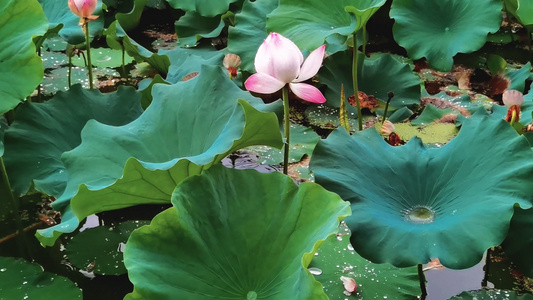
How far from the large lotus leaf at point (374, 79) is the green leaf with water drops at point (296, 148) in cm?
31

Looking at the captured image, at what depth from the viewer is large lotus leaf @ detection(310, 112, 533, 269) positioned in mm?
1418

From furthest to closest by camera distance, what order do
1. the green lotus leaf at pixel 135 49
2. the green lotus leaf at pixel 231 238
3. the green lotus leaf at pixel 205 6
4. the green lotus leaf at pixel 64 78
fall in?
1. the green lotus leaf at pixel 205 6
2. the green lotus leaf at pixel 64 78
3. the green lotus leaf at pixel 135 49
4. the green lotus leaf at pixel 231 238

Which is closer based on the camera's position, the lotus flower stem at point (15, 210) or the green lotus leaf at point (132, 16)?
the lotus flower stem at point (15, 210)

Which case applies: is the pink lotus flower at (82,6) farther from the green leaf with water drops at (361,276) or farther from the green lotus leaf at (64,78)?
the green leaf with water drops at (361,276)

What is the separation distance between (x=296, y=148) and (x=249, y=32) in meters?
0.76

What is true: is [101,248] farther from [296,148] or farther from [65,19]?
[65,19]

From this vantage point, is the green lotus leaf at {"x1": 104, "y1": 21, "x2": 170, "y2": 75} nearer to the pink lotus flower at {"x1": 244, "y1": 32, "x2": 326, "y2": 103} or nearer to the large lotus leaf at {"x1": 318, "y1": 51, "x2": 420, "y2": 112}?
the large lotus leaf at {"x1": 318, "y1": 51, "x2": 420, "y2": 112}

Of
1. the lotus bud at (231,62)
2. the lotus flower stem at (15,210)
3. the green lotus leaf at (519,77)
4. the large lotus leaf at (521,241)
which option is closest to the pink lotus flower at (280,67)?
the large lotus leaf at (521,241)

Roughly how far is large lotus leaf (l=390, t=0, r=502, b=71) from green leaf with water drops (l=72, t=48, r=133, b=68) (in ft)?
4.58

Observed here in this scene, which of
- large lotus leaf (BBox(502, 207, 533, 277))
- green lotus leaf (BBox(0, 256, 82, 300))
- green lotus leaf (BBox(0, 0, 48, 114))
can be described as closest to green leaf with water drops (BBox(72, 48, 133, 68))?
green lotus leaf (BBox(0, 0, 48, 114))

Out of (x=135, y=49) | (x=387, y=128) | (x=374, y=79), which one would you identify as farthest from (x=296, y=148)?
(x=135, y=49)

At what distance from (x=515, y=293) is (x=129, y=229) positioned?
1137 mm

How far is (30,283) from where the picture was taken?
65.5 inches

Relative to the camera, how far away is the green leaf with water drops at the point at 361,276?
1.62m
